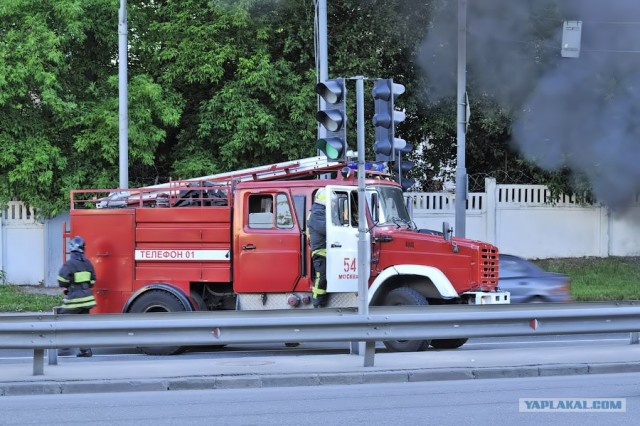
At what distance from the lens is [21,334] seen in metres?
9.24

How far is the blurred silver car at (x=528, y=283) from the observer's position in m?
14.3

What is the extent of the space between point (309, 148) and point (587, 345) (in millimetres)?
9627

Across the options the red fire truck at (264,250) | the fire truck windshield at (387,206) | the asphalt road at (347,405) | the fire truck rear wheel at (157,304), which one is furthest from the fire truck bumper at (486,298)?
the fire truck rear wheel at (157,304)

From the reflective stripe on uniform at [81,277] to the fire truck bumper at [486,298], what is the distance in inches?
194

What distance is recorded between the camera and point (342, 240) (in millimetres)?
11344

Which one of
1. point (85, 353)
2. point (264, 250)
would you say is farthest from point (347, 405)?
point (85, 353)

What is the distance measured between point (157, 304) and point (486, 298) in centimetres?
442

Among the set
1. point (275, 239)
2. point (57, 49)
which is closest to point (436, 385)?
point (275, 239)

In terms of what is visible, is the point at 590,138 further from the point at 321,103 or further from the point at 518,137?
the point at 321,103

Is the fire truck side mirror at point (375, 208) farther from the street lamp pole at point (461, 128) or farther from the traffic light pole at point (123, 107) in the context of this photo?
the traffic light pole at point (123, 107)

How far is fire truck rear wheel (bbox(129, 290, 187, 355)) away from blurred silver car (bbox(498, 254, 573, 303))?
18.1ft

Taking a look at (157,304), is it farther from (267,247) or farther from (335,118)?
(335,118)

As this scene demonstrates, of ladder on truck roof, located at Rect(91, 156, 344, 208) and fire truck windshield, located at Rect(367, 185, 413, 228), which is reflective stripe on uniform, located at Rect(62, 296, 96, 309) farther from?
fire truck windshield, located at Rect(367, 185, 413, 228)

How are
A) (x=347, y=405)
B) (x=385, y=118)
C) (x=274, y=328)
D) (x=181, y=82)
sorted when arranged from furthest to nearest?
1. (x=181, y=82)
2. (x=385, y=118)
3. (x=274, y=328)
4. (x=347, y=405)
